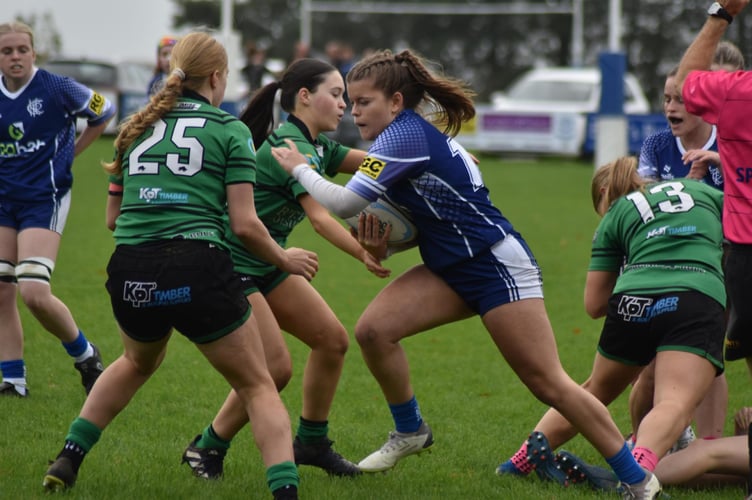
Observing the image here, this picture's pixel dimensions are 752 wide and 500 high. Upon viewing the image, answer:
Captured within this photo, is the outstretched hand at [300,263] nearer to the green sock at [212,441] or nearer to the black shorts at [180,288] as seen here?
the black shorts at [180,288]

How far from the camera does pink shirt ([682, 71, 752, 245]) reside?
4969mm

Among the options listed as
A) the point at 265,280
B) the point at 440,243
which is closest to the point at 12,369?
the point at 265,280

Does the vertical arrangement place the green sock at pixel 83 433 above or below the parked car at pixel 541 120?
above

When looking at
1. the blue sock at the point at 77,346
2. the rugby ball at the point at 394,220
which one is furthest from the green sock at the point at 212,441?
the blue sock at the point at 77,346

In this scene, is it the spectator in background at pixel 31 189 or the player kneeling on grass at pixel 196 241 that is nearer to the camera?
the player kneeling on grass at pixel 196 241

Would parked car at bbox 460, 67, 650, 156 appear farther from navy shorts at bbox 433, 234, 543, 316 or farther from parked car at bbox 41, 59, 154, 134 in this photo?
navy shorts at bbox 433, 234, 543, 316

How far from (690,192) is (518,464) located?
1493 mm

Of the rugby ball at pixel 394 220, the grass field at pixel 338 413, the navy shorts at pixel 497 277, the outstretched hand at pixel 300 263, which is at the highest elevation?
the rugby ball at pixel 394 220

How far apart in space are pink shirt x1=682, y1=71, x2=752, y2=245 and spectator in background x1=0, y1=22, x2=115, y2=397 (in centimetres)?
382

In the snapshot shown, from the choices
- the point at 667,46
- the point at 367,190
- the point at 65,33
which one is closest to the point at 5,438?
the point at 367,190

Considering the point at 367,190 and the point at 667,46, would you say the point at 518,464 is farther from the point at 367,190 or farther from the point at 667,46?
the point at 667,46

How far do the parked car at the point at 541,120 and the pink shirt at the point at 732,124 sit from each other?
819 inches

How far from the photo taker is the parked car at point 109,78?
28109 millimetres

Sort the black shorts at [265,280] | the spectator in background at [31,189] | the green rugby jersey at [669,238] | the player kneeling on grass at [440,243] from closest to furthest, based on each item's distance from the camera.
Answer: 1. the player kneeling on grass at [440,243]
2. the green rugby jersey at [669,238]
3. the black shorts at [265,280]
4. the spectator in background at [31,189]
